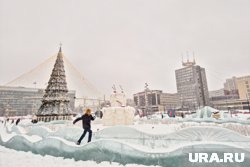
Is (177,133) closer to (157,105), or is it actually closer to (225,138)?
(225,138)

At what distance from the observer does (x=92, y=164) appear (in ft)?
15.6

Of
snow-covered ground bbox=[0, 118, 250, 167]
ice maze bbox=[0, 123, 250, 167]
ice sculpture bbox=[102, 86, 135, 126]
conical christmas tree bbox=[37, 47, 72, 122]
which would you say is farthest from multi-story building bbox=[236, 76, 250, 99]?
ice maze bbox=[0, 123, 250, 167]

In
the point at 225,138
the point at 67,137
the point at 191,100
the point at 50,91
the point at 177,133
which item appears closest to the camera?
the point at 225,138

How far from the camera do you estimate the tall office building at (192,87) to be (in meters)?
95.0

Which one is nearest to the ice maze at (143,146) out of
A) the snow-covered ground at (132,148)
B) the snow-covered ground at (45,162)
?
the snow-covered ground at (132,148)

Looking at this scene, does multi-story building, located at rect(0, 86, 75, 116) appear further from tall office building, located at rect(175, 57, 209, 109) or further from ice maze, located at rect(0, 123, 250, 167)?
ice maze, located at rect(0, 123, 250, 167)

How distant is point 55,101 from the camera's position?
21703 millimetres

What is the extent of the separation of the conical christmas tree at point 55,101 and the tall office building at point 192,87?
82.2 meters

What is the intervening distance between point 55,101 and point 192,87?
89.9m

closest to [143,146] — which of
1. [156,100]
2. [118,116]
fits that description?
[118,116]

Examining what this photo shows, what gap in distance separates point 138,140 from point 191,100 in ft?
320

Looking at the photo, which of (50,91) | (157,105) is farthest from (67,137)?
(157,105)

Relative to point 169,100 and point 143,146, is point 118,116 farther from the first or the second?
point 169,100

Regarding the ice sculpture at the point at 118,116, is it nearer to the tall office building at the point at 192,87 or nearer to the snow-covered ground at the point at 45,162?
the snow-covered ground at the point at 45,162
